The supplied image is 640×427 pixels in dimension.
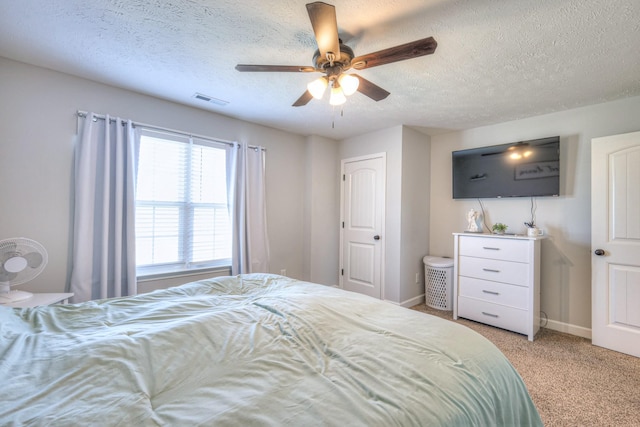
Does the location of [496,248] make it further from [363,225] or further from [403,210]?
[363,225]

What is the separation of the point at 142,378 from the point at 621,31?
2.99m

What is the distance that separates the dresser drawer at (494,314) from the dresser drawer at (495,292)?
0.05 m

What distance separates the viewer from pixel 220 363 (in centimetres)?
98

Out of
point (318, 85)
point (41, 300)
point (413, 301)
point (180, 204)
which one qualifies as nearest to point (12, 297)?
point (41, 300)

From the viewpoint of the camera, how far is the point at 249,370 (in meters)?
0.94

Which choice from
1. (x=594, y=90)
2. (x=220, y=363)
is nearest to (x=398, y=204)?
(x=594, y=90)

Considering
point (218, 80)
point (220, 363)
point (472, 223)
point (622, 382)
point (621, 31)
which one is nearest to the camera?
point (220, 363)

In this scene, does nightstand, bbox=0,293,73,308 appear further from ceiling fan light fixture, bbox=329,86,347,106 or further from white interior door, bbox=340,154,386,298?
white interior door, bbox=340,154,386,298

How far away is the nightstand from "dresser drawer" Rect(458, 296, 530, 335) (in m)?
3.78

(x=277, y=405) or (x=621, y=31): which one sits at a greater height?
(x=621, y=31)

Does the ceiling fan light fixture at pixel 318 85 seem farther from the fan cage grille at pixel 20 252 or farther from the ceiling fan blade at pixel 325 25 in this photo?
the fan cage grille at pixel 20 252

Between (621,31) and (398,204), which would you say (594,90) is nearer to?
(621,31)

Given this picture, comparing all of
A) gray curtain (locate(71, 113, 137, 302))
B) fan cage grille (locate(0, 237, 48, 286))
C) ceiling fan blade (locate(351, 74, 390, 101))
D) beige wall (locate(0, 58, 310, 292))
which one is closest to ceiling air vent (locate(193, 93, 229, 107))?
beige wall (locate(0, 58, 310, 292))

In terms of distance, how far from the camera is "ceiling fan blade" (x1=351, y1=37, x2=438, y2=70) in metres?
1.39
